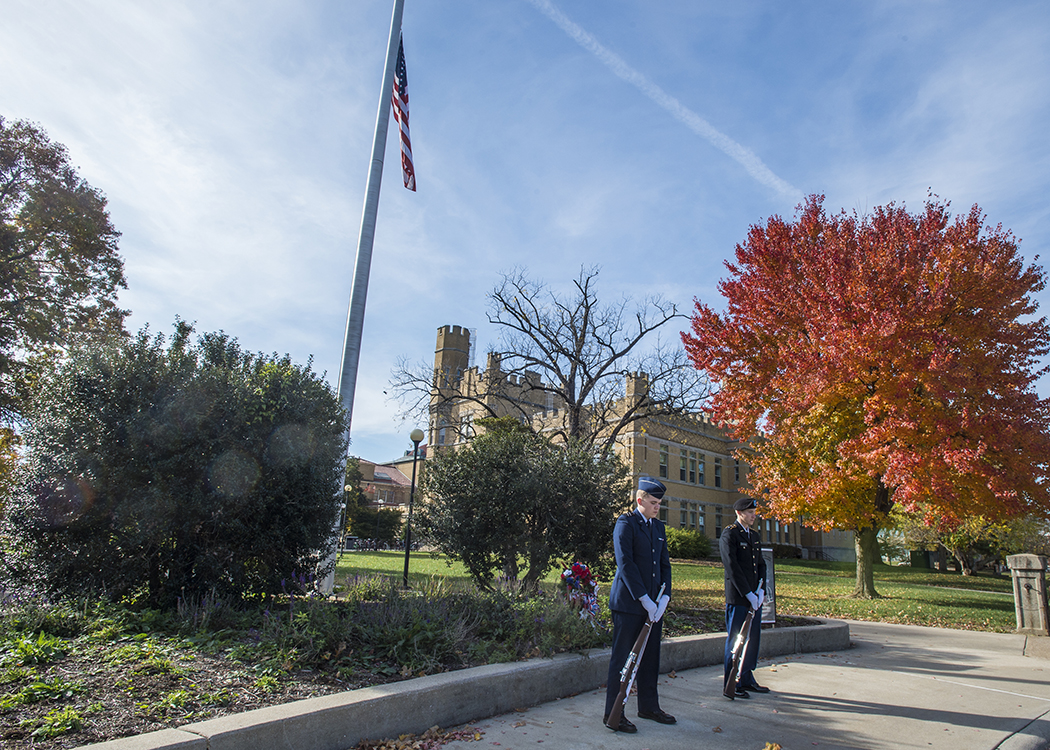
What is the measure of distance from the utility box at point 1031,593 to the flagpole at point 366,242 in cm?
1213

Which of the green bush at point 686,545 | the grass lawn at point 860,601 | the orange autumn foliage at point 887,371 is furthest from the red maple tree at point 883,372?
the green bush at point 686,545

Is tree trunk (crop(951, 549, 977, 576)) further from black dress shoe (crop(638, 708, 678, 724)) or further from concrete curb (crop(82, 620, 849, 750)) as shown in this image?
black dress shoe (crop(638, 708, 678, 724))

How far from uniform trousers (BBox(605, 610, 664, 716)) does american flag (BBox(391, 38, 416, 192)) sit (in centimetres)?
1171

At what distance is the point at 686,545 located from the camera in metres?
34.9

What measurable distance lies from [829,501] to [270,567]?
1410 cm

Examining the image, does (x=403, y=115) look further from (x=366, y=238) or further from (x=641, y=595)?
(x=641, y=595)

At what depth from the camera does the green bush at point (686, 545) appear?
34359 mm

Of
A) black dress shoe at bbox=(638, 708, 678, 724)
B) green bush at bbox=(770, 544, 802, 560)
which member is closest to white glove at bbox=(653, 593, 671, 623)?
black dress shoe at bbox=(638, 708, 678, 724)

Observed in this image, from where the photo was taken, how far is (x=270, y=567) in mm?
7211

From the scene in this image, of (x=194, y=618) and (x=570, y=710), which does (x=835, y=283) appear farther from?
(x=194, y=618)

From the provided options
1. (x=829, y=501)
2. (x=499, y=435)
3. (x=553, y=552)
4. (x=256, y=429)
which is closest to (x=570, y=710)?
(x=256, y=429)

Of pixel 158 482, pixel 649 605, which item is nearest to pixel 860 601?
pixel 649 605

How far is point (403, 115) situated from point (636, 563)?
12204mm

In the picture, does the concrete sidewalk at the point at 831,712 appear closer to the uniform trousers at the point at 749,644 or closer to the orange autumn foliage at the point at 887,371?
the uniform trousers at the point at 749,644
